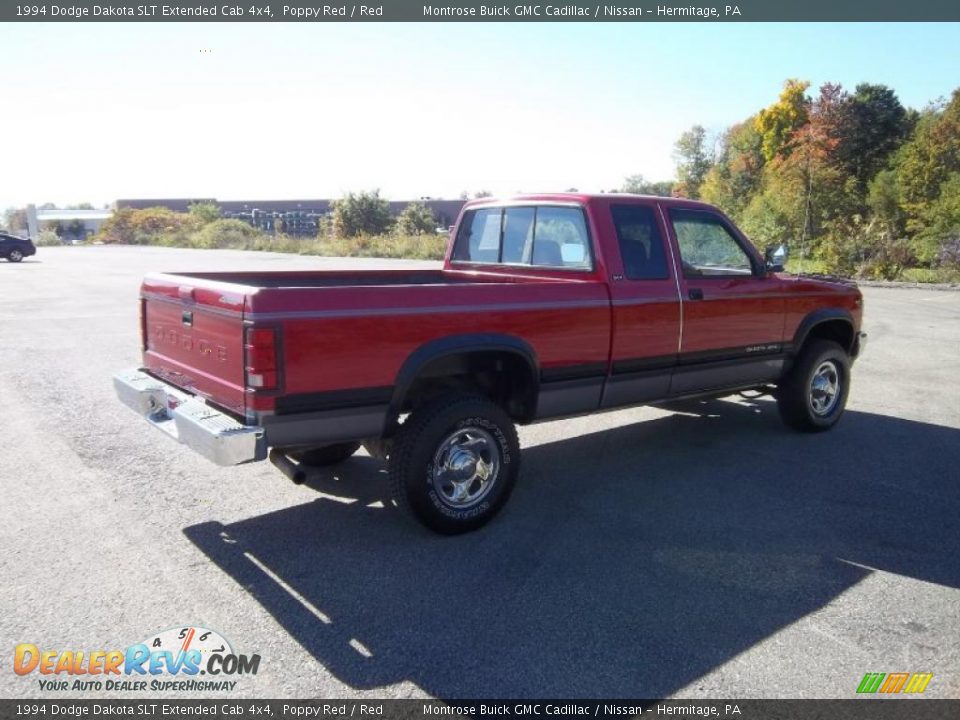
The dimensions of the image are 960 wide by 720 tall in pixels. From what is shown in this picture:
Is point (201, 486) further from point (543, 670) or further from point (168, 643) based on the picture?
point (543, 670)

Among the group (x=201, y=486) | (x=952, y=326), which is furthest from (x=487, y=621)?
(x=952, y=326)

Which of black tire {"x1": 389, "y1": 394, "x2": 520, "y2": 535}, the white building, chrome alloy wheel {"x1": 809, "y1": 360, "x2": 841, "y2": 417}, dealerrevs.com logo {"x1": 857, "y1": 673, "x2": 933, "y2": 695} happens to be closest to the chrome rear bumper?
black tire {"x1": 389, "y1": 394, "x2": 520, "y2": 535}

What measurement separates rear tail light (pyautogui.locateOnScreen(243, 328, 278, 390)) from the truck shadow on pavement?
105 centimetres

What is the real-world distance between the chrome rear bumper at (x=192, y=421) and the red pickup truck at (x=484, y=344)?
0.5 inches

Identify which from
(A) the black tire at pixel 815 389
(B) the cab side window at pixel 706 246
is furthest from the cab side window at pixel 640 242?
(A) the black tire at pixel 815 389

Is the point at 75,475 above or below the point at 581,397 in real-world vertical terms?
below

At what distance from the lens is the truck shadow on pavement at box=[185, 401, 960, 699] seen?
3.12 meters

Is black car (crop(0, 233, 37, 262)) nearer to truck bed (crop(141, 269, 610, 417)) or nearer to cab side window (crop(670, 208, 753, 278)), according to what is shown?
truck bed (crop(141, 269, 610, 417))

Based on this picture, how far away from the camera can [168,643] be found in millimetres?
3197

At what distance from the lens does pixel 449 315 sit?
4160 millimetres

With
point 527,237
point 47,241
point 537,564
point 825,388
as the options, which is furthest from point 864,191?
point 47,241

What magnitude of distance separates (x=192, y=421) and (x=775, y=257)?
4.63 meters

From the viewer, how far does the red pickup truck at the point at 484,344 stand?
12.2 feet

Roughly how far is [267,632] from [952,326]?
44.2ft
